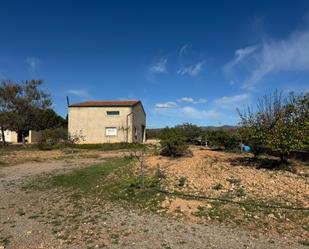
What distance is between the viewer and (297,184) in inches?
361

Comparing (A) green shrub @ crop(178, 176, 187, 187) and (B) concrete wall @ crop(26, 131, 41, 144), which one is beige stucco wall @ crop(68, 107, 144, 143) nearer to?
(B) concrete wall @ crop(26, 131, 41, 144)

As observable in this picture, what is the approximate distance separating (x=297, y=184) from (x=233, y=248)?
5352 millimetres

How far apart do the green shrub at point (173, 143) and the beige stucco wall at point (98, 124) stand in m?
16.1

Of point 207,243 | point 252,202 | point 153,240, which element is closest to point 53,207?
point 153,240

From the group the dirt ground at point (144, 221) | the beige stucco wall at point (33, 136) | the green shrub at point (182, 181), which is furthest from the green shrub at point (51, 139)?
the green shrub at point (182, 181)

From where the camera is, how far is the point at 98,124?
1344 inches

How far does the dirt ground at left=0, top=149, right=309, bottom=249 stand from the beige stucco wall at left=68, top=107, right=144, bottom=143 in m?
23.4

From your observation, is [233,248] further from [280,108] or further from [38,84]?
[38,84]

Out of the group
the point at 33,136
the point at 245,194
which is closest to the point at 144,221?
the point at 245,194

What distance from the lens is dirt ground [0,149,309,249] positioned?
5.12m

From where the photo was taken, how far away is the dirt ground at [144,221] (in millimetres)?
5117

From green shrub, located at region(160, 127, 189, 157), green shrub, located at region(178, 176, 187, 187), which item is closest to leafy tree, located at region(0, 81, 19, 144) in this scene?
green shrub, located at region(160, 127, 189, 157)

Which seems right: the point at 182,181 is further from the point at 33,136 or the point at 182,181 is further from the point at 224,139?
the point at 33,136

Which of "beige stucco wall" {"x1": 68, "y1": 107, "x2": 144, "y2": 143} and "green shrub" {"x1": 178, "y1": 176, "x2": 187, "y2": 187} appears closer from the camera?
"green shrub" {"x1": 178, "y1": 176, "x2": 187, "y2": 187}
